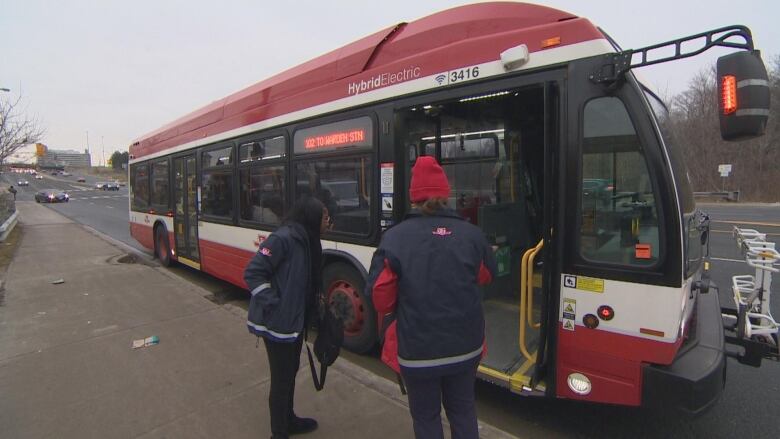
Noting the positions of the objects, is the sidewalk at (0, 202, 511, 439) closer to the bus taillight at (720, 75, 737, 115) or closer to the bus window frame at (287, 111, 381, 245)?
the bus window frame at (287, 111, 381, 245)

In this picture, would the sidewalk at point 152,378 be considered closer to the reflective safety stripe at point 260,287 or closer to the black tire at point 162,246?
the reflective safety stripe at point 260,287

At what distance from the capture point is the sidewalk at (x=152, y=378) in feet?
9.82

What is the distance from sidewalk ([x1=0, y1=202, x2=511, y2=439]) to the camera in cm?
299

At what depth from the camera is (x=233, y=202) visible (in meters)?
6.18

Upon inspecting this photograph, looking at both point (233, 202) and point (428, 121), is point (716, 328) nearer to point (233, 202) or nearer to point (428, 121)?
point (428, 121)

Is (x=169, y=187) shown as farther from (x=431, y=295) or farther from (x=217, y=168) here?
(x=431, y=295)

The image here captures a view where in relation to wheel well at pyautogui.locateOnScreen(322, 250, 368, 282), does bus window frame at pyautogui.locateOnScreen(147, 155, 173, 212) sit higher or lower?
higher

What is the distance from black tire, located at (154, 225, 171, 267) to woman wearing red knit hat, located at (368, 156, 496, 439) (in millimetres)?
7990

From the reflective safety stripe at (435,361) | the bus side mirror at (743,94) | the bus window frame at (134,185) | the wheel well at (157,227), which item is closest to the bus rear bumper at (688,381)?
the reflective safety stripe at (435,361)

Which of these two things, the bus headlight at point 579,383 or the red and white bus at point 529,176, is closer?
the red and white bus at point 529,176

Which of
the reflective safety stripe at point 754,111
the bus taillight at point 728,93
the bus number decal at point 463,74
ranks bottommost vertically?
the reflective safety stripe at point 754,111

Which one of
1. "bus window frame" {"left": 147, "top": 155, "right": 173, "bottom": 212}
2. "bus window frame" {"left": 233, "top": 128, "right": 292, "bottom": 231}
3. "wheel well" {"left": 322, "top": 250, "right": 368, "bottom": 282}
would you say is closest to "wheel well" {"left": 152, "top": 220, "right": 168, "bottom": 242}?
"bus window frame" {"left": 147, "top": 155, "right": 173, "bottom": 212}

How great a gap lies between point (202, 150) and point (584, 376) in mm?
6477

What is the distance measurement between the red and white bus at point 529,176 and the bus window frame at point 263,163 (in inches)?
1.2
